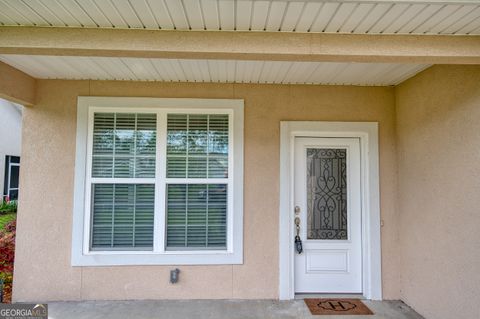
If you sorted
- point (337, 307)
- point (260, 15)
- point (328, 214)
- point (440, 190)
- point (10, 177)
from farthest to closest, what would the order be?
point (10, 177)
point (328, 214)
point (337, 307)
point (440, 190)
point (260, 15)

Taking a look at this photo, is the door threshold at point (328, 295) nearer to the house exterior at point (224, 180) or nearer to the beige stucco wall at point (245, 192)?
the house exterior at point (224, 180)

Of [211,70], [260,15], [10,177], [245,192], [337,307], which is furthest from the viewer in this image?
[10,177]

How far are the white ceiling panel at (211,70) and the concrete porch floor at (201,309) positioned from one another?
2703 mm

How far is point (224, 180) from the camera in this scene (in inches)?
144

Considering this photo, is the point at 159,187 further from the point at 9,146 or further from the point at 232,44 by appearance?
the point at 9,146

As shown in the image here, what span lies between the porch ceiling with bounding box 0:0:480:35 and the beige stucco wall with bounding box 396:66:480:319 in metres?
0.86

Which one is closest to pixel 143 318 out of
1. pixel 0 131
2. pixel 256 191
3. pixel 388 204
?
pixel 256 191

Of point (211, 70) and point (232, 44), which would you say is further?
point (211, 70)

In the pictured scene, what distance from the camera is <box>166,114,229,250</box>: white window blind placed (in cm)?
363

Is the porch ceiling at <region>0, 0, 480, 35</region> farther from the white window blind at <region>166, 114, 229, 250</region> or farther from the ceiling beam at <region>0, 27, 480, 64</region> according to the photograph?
the white window blind at <region>166, 114, 229, 250</region>

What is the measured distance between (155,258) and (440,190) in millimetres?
3239

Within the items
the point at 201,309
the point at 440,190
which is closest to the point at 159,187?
the point at 201,309

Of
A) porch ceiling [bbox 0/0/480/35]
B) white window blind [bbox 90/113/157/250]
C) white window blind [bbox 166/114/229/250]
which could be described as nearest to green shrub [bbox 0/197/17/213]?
white window blind [bbox 90/113/157/250]

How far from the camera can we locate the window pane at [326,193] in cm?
374
